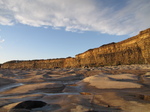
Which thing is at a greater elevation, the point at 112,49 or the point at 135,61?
the point at 112,49

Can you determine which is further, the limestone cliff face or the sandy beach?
the limestone cliff face

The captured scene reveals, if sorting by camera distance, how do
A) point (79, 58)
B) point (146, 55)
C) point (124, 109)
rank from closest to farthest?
point (124, 109), point (146, 55), point (79, 58)

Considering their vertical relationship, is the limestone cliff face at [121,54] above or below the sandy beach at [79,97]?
above

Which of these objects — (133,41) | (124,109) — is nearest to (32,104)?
(124,109)

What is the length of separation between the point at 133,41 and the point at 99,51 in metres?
8.89

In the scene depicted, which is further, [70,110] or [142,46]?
[142,46]

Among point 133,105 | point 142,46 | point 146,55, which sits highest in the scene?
Answer: point 142,46

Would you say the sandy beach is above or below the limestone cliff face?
below

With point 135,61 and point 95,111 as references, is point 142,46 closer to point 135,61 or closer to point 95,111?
point 135,61

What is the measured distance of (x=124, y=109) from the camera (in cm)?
174

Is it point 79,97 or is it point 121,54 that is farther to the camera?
point 121,54

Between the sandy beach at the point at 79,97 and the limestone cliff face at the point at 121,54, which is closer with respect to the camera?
the sandy beach at the point at 79,97

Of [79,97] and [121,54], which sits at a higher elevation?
[121,54]

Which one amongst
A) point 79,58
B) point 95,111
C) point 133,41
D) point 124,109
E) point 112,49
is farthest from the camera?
point 79,58
